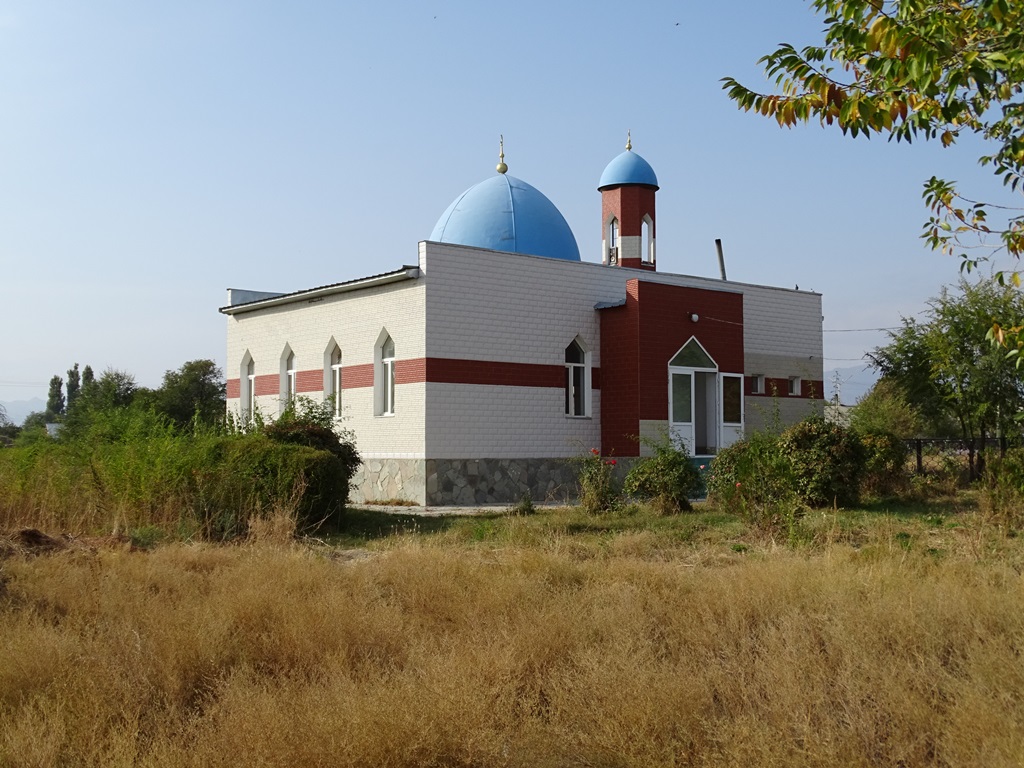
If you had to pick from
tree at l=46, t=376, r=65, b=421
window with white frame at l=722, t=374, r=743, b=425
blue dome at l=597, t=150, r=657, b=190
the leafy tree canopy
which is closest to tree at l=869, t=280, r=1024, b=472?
the leafy tree canopy

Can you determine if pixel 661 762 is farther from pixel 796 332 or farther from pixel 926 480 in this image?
pixel 796 332

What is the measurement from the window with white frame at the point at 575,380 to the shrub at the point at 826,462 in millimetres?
6821

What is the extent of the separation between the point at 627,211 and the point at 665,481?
12.3m

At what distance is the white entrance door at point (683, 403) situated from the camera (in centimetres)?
2269

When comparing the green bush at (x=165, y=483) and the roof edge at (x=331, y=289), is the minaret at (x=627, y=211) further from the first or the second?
the green bush at (x=165, y=483)

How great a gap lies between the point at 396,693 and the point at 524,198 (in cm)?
2100

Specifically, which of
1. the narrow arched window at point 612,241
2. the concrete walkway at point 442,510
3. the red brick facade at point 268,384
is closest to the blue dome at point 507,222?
the narrow arched window at point 612,241

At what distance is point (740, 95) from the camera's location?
7.75 metres

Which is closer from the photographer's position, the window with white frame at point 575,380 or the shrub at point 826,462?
the shrub at point 826,462

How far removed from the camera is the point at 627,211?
1064 inches

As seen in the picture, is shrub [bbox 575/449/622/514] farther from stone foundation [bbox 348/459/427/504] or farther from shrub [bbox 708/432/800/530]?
stone foundation [bbox 348/459/427/504]

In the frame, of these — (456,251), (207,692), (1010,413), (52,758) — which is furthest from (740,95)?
(1010,413)

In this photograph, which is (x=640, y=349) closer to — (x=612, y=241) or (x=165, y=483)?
(x=612, y=241)

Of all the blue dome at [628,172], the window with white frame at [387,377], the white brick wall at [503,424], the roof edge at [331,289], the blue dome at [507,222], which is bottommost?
the white brick wall at [503,424]
